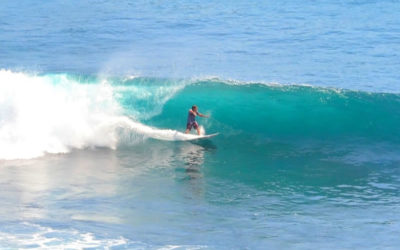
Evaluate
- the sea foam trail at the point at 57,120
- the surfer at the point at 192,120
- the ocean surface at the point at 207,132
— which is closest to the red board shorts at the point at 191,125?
the surfer at the point at 192,120

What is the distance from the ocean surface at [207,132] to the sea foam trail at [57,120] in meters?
0.04

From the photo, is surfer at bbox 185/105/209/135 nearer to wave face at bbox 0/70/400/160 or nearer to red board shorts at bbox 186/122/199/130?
red board shorts at bbox 186/122/199/130

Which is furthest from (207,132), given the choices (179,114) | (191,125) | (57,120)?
(57,120)

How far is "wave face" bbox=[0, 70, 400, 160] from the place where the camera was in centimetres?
1862

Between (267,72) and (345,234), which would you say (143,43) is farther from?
(345,234)

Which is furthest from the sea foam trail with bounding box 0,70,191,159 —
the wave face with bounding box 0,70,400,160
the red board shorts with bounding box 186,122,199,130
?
the red board shorts with bounding box 186,122,199,130

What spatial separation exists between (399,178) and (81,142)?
744 cm

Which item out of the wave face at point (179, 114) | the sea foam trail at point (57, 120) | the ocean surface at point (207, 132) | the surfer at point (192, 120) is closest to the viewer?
the ocean surface at point (207, 132)

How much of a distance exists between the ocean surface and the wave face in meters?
0.04

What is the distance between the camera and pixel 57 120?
19.1m

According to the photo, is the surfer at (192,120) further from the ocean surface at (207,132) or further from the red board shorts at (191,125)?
the ocean surface at (207,132)

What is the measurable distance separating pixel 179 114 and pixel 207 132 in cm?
168

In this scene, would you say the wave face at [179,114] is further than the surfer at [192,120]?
Yes

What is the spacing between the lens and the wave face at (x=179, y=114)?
1862 centimetres
